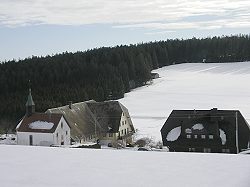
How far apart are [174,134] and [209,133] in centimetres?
248

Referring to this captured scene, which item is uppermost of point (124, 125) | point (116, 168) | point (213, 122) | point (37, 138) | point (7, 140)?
point (116, 168)

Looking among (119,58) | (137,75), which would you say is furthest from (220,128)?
(119,58)

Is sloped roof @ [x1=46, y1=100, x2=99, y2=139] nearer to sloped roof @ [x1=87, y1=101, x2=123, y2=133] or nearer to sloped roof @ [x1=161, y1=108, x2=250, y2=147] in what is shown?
sloped roof @ [x1=87, y1=101, x2=123, y2=133]

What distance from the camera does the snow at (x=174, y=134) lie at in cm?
2997

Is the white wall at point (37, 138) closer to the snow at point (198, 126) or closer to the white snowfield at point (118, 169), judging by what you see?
the snow at point (198, 126)

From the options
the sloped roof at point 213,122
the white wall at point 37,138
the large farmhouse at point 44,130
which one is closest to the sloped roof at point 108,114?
the large farmhouse at point 44,130

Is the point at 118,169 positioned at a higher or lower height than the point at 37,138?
higher

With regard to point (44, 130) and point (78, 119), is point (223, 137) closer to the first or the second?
point (44, 130)

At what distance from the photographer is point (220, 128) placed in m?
29.6

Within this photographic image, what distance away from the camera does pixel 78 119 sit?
3759 centimetres

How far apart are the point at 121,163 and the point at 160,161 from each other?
2.17 ft

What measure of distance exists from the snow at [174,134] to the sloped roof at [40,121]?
8.45 meters

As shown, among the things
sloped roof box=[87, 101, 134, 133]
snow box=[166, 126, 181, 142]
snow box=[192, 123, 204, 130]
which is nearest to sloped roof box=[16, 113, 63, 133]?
sloped roof box=[87, 101, 134, 133]

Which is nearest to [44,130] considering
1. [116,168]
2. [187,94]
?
[116,168]
